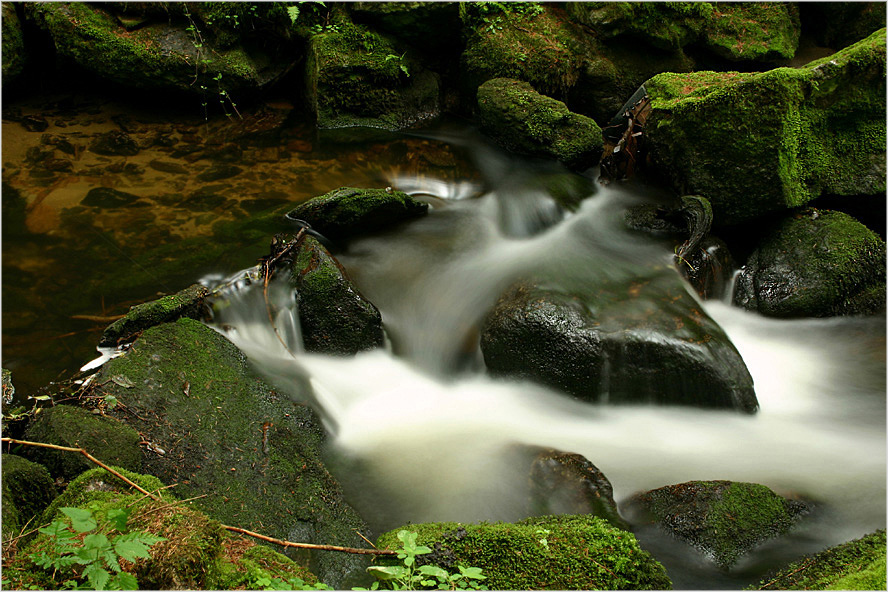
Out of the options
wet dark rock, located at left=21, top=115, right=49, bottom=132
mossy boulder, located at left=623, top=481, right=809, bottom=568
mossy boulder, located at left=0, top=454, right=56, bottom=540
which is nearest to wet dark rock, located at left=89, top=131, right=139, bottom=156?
wet dark rock, located at left=21, top=115, right=49, bottom=132

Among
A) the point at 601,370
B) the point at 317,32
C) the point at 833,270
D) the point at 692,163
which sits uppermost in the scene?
the point at 317,32

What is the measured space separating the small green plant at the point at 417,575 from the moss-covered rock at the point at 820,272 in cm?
438

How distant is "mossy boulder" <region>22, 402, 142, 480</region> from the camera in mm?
2766

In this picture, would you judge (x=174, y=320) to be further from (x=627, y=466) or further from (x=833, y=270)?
(x=833, y=270)

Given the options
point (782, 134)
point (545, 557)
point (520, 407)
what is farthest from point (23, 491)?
point (782, 134)

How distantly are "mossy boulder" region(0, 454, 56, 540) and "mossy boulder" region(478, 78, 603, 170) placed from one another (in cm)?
621

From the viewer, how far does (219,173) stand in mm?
6879

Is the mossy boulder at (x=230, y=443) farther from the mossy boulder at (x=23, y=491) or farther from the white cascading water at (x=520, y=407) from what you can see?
the mossy boulder at (x=23, y=491)

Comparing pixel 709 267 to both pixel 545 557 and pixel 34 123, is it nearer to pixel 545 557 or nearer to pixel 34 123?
pixel 545 557

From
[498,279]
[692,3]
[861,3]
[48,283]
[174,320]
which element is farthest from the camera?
[861,3]

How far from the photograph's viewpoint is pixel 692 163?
5.75m

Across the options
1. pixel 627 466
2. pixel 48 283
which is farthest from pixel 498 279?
pixel 48 283

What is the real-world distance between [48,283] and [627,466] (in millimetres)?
5177

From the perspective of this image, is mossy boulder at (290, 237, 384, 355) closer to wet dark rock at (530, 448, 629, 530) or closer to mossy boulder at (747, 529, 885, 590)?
wet dark rock at (530, 448, 629, 530)
